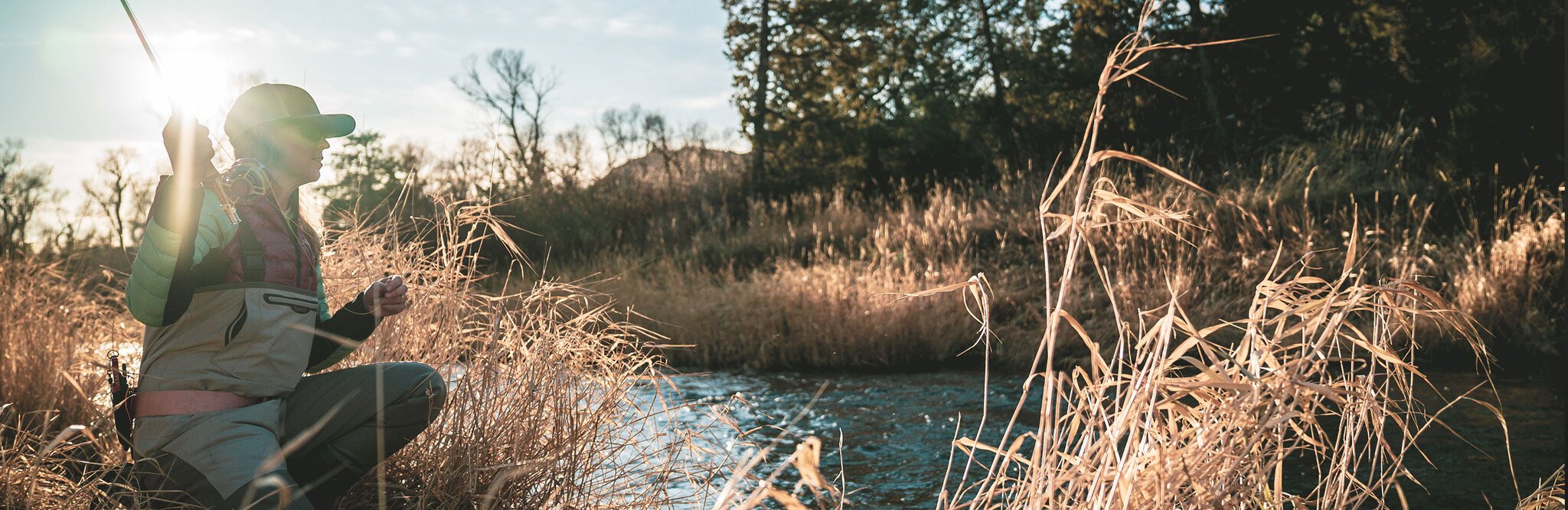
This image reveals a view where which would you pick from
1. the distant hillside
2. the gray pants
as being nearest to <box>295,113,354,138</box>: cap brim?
the gray pants

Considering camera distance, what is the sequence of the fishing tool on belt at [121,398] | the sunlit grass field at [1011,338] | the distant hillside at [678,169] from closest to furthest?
the sunlit grass field at [1011,338] → the fishing tool on belt at [121,398] → the distant hillside at [678,169]

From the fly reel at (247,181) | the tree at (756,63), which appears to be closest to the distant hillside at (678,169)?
the tree at (756,63)

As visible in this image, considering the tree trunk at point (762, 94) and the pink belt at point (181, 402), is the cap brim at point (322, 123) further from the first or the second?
the tree trunk at point (762, 94)

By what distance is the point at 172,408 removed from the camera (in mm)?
2080

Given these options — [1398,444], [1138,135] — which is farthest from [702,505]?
[1138,135]

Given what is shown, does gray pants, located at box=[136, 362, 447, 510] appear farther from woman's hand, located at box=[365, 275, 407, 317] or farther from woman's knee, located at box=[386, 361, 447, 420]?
woman's hand, located at box=[365, 275, 407, 317]

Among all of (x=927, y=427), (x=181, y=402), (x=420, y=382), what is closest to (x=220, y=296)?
(x=181, y=402)

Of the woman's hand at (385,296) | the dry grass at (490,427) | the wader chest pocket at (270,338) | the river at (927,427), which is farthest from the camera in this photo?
the river at (927,427)

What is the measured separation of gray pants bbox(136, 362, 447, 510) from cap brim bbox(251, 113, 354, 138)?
575mm

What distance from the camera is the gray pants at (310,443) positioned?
2.07 metres

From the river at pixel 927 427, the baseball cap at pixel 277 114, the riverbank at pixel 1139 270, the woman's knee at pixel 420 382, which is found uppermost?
the baseball cap at pixel 277 114

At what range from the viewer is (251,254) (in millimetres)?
2152

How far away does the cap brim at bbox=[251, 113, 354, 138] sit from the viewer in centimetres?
229

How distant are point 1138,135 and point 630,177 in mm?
8824
